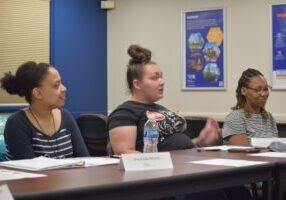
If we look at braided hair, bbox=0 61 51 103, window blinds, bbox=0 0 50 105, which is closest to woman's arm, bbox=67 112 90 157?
braided hair, bbox=0 61 51 103

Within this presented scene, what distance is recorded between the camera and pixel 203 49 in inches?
190

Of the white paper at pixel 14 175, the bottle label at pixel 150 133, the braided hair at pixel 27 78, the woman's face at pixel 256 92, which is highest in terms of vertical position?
the braided hair at pixel 27 78

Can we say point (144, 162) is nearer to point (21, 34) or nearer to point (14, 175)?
point (14, 175)

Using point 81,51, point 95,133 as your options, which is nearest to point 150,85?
point 95,133

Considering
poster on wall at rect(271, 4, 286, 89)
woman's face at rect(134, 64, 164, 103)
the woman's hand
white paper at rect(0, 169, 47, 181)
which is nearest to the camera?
white paper at rect(0, 169, 47, 181)

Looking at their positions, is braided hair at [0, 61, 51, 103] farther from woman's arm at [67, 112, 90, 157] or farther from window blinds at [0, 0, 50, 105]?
window blinds at [0, 0, 50, 105]

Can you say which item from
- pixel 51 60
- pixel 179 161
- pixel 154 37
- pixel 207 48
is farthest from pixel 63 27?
pixel 179 161

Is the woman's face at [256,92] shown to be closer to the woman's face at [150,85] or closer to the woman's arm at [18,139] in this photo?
the woman's face at [150,85]

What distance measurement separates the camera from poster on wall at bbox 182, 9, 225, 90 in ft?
15.5

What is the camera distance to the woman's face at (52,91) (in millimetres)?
2637

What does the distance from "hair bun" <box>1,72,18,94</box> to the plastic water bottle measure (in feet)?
2.36

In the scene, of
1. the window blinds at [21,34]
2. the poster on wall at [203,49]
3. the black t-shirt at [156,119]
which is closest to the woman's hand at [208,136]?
the black t-shirt at [156,119]

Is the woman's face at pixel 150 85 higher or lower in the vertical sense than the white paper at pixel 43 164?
higher

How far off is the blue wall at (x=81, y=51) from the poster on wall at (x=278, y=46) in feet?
6.21
